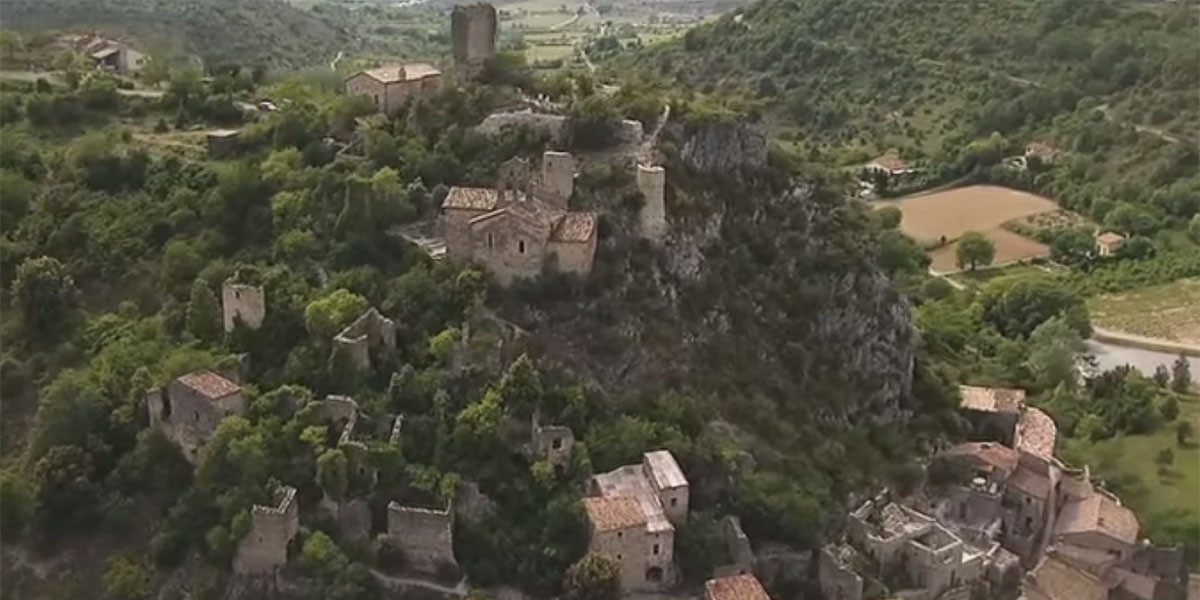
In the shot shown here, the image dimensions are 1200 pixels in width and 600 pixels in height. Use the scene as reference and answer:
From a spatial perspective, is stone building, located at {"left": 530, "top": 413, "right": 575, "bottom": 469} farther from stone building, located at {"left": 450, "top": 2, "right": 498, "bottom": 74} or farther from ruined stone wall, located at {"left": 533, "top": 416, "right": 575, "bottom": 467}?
stone building, located at {"left": 450, "top": 2, "right": 498, "bottom": 74}

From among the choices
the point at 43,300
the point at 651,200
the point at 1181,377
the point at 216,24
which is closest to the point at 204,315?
the point at 43,300

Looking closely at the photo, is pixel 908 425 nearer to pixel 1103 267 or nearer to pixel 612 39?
pixel 1103 267

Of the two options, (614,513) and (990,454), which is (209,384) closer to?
(614,513)

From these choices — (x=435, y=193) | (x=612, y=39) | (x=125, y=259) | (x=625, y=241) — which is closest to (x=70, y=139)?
(x=125, y=259)

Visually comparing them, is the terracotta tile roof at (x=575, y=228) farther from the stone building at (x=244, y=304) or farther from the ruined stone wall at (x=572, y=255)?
the stone building at (x=244, y=304)

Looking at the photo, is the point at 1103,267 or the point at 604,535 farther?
the point at 1103,267

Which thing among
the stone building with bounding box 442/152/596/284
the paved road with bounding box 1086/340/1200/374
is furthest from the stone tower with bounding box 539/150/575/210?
the paved road with bounding box 1086/340/1200/374

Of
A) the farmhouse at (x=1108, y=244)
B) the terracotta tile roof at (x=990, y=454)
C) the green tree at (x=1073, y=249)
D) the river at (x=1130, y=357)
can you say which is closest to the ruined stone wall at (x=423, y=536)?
the terracotta tile roof at (x=990, y=454)
